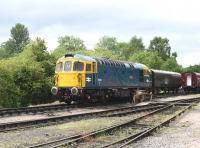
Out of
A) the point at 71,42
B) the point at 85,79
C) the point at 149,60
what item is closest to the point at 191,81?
the point at 85,79

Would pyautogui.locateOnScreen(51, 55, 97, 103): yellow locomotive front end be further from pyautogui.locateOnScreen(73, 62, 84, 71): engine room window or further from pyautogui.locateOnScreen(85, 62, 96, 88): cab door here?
pyautogui.locateOnScreen(85, 62, 96, 88): cab door

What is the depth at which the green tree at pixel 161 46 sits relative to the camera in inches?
5581

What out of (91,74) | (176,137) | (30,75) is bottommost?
(176,137)

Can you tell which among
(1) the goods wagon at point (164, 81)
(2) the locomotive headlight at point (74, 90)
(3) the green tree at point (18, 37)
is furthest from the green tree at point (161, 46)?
(2) the locomotive headlight at point (74, 90)

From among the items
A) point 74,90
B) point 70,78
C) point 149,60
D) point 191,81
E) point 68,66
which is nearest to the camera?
point 74,90

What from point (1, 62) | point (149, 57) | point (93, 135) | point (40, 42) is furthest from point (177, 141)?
point (149, 57)

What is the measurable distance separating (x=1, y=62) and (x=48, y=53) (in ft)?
27.8

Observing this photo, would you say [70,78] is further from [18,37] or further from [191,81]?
[18,37]

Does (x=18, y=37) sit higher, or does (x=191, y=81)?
(x=18, y=37)

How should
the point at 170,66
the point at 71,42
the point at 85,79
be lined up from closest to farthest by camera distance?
the point at 85,79 → the point at 170,66 → the point at 71,42

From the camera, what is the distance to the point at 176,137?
1519 centimetres

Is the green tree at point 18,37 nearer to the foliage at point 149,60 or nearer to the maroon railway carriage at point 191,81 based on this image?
the foliage at point 149,60

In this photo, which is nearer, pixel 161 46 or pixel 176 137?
pixel 176 137

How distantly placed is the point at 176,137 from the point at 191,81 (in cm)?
4623
